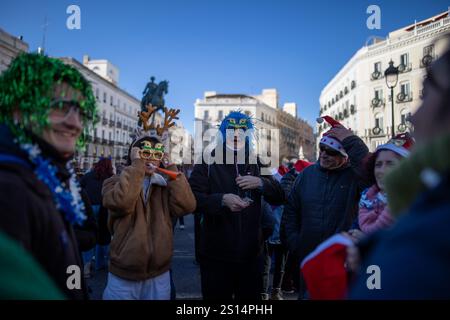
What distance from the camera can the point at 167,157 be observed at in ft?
9.70

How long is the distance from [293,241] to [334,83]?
48.8 m

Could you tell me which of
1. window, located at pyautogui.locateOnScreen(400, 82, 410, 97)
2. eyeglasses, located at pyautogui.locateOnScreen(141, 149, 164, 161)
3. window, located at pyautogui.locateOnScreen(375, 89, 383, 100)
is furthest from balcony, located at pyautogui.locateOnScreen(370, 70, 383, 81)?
eyeglasses, located at pyautogui.locateOnScreen(141, 149, 164, 161)

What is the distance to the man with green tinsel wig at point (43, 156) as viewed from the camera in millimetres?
1031

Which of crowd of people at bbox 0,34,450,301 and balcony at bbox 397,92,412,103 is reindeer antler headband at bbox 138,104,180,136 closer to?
crowd of people at bbox 0,34,450,301

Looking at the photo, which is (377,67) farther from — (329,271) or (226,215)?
(329,271)

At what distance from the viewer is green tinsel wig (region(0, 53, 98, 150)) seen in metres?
1.24

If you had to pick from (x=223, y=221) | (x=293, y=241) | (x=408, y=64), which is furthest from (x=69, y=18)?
(x=408, y=64)

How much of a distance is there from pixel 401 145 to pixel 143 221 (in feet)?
7.25

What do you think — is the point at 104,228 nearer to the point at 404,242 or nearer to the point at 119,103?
the point at 404,242

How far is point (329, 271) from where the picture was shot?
1.04 m

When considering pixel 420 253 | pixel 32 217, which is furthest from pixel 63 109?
pixel 420 253

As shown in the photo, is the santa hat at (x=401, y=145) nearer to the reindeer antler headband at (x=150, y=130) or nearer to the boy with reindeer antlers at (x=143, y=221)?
the boy with reindeer antlers at (x=143, y=221)

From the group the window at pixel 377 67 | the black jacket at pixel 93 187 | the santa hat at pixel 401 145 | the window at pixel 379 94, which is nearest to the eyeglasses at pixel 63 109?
the santa hat at pixel 401 145
